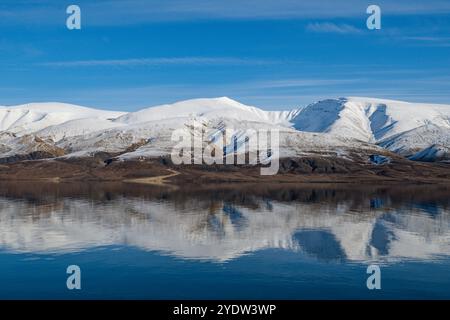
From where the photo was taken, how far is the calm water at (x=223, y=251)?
37469 millimetres

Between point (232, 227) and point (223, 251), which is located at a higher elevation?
point (232, 227)

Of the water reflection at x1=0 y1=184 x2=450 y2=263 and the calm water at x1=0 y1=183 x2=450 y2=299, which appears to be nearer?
the calm water at x1=0 y1=183 x2=450 y2=299

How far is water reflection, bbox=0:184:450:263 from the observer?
2045 inches

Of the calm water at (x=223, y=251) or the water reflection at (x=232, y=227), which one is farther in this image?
the water reflection at (x=232, y=227)

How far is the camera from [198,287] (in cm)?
3759

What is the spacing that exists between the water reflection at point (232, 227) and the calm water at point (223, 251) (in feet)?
0.40

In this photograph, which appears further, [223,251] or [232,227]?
[232,227]

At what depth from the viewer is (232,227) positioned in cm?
6675

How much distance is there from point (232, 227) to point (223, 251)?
51.8ft

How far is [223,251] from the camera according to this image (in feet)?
167

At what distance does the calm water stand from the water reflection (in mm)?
123

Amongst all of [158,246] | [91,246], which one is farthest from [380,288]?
[91,246]
